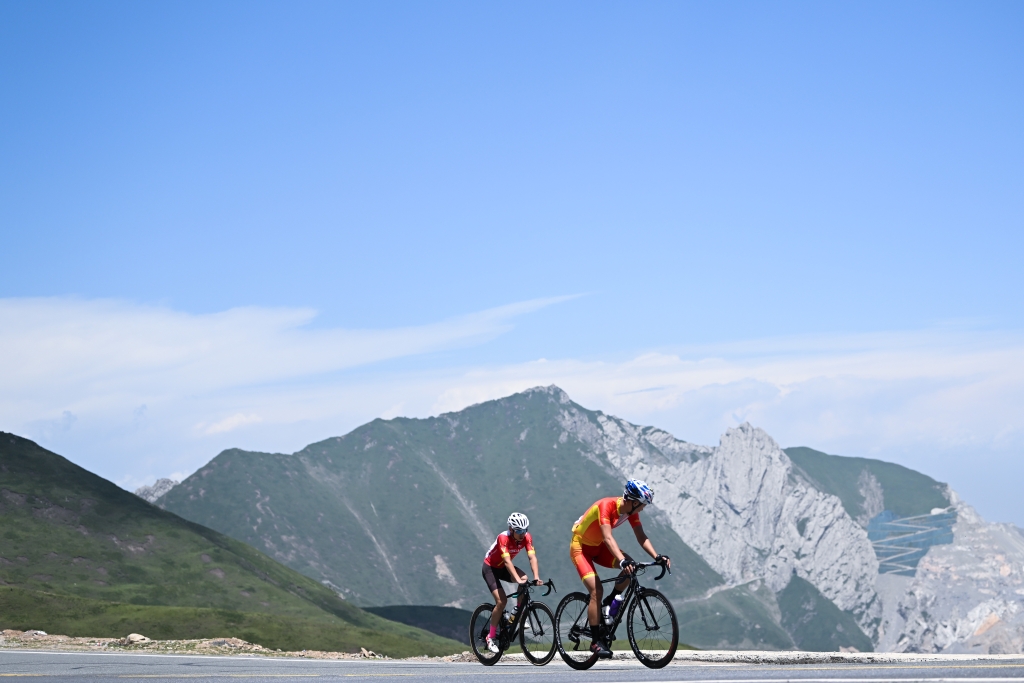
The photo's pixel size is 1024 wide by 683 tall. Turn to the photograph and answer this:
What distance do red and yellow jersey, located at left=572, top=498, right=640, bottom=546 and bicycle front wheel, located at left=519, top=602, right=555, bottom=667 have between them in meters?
2.32

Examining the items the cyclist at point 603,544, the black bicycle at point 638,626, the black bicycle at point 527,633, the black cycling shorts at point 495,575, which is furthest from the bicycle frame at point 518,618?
the cyclist at point 603,544

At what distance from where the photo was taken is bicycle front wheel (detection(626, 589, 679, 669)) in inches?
704

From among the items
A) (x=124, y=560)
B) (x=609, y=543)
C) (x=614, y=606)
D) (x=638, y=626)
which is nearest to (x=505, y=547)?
(x=614, y=606)

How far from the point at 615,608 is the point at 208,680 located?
24.5 feet

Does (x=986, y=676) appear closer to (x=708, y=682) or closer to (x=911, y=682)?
(x=911, y=682)

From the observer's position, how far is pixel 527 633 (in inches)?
849

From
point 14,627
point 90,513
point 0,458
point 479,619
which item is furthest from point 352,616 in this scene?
point 479,619

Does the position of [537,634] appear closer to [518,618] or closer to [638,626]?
[518,618]

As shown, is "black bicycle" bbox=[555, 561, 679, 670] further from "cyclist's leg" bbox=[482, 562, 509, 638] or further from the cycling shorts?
"cyclist's leg" bbox=[482, 562, 509, 638]

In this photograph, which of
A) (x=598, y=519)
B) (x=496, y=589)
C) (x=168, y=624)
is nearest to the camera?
(x=598, y=519)

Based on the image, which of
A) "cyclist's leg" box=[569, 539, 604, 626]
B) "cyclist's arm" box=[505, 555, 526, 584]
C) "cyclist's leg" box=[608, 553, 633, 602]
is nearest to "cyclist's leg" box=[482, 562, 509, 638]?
"cyclist's arm" box=[505, 555, 526, 584]

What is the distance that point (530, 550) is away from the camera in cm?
2084

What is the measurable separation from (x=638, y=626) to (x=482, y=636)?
5.31 m

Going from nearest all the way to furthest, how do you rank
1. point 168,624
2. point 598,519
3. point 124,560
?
point 598,519 → point 168,624 → point 124,560
